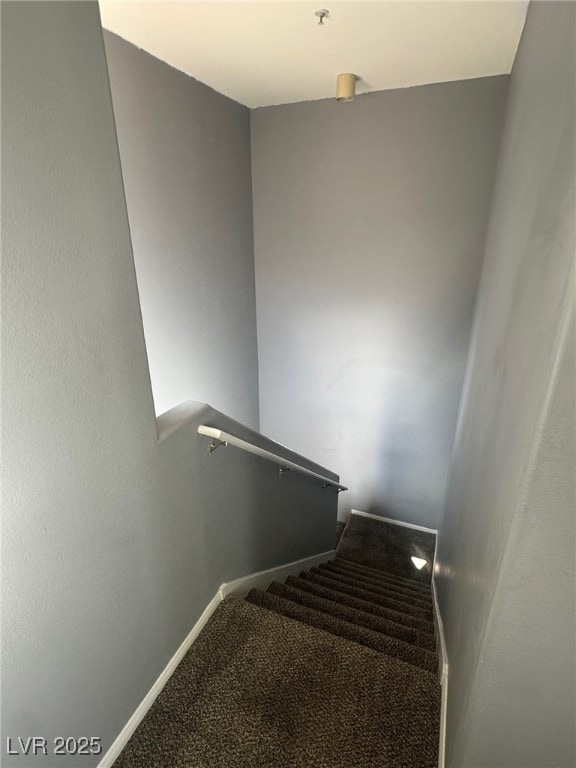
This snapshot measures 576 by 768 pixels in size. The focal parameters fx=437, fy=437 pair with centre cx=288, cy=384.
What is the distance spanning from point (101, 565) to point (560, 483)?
3.66 ft

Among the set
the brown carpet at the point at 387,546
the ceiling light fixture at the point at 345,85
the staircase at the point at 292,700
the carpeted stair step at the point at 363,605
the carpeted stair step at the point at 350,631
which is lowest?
the brown carpet at the point at 387,546

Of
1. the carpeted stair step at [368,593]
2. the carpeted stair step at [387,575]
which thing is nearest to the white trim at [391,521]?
the carpeted stair step at [387,575]

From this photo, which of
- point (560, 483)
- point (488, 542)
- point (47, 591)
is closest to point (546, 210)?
point (560, 483)

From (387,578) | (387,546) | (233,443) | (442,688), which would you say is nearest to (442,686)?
(442,688)

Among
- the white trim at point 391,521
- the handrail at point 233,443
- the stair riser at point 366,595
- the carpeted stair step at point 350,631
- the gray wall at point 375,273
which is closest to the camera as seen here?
the handrail at point 233,443

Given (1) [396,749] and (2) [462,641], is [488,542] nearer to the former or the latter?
(2) [462,641]

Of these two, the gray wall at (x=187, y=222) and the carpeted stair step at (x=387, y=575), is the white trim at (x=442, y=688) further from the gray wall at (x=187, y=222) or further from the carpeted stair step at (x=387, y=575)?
the gray wall at (x=187, y=222)

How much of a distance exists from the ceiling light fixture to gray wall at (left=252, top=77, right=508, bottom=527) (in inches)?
16.8

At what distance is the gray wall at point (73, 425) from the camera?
0.84 meters

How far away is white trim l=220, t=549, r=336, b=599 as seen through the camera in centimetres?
201

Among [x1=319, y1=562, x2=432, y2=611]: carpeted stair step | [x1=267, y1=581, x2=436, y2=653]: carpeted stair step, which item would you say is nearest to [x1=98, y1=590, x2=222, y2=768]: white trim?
[x1=267, y1=581, x2=436, y2=653]: carpeted stair step

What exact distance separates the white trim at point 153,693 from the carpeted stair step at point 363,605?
2.69 ft

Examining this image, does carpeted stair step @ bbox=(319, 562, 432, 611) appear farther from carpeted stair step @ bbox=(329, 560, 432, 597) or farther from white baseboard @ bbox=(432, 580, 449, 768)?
white baseboard @ bbox=(432, 580, 449, 768)

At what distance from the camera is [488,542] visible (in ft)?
3.69
